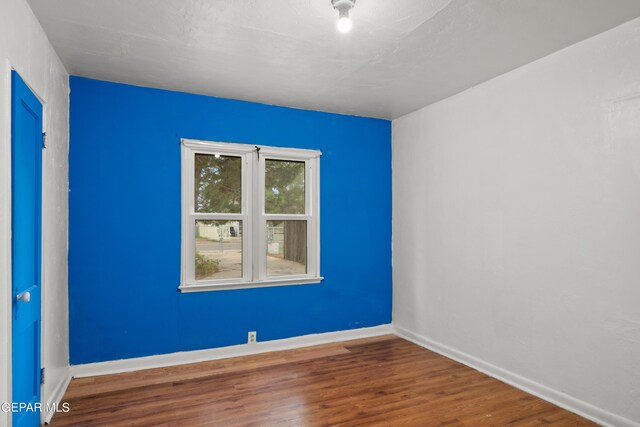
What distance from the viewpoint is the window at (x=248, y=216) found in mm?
4066

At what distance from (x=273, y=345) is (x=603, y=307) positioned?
9.98 ft

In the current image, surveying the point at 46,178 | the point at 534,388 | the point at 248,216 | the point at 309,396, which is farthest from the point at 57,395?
the point at 534,388

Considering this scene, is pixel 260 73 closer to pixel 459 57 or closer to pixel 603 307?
pixel 459 57

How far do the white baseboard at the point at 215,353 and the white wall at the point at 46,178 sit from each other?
26 cm

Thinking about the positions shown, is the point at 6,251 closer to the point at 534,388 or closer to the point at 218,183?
the point at 218,183

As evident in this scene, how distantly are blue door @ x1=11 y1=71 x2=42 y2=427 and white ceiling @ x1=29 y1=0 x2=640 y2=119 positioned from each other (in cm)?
72

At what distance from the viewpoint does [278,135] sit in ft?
14.6

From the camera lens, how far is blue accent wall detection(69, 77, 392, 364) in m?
3.62

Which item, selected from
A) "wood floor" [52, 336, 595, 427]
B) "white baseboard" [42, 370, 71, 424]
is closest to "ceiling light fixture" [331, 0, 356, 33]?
"wood floor" [52, 336, 595, 427]

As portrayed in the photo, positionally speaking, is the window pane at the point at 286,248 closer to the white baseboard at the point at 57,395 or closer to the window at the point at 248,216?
the window at the point at 248,216

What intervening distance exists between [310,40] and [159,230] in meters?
2.30

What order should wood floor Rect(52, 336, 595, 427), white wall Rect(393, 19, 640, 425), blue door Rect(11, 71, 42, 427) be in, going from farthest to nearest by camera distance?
1. wood floor Rect(52, 336, 595, 427)
2. white wall Rect(393, 19, 640, 425)
3. blue door Rect(11, 71, 42, 427)

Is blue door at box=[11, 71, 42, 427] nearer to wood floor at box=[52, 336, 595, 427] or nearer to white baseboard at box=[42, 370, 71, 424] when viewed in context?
white baseboard at box=[42, 370, 71, 424]

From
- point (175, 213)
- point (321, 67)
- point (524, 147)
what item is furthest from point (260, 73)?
point (524, 147)
